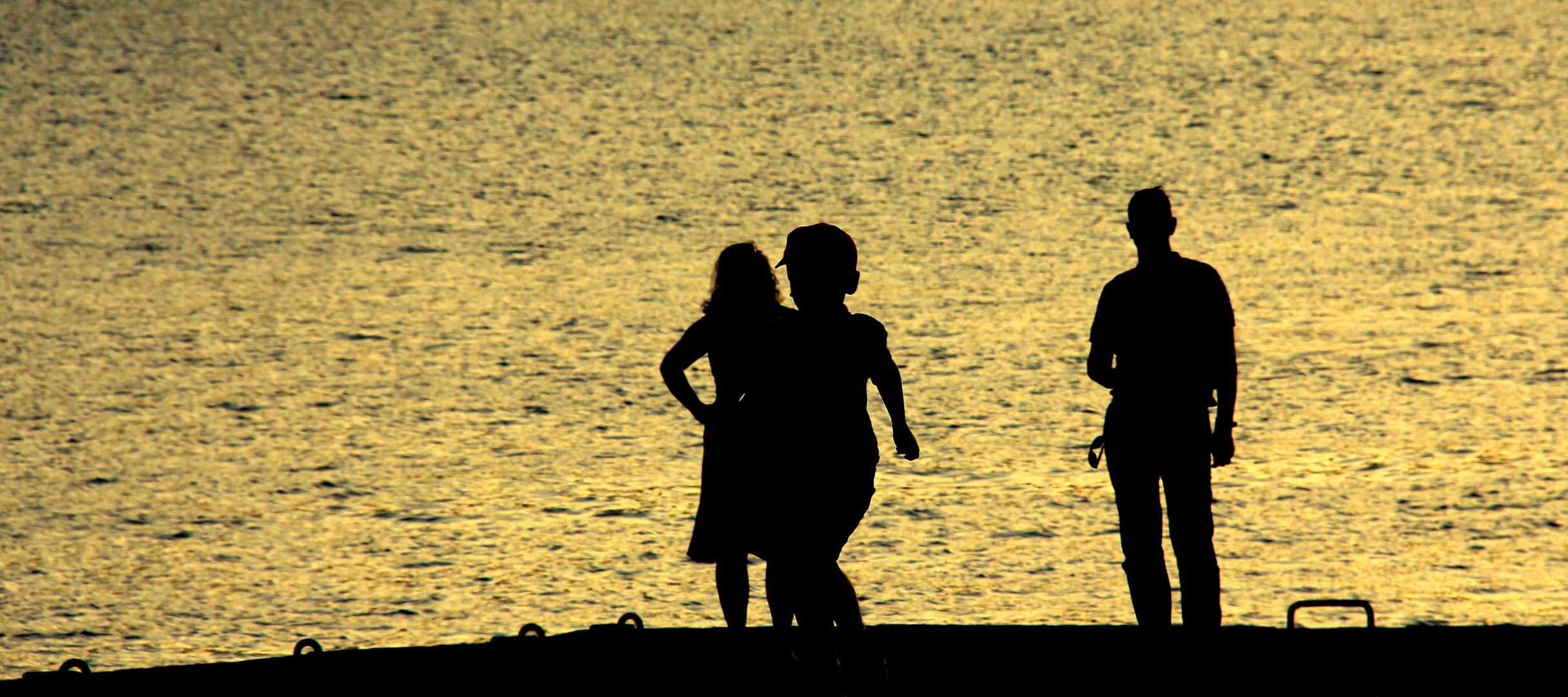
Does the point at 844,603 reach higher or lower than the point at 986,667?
higher

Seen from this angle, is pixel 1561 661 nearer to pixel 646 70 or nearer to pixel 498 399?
pixel 498 399

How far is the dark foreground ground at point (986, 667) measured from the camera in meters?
4.25

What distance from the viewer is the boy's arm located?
4047mm

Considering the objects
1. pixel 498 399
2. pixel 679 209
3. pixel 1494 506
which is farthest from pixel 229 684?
pixel 679 209

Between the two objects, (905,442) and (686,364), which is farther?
(686,364)

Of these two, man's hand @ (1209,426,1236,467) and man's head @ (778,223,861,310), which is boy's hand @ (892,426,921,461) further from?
man's hand @ (1209,426,1236,467)

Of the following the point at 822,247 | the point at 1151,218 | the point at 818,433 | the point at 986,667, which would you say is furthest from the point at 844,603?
the point at 1151,218

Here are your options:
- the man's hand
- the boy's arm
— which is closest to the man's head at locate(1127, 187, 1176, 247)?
the man's hand

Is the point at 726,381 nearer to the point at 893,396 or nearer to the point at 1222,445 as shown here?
the point at 893,396

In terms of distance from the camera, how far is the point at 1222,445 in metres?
4.53

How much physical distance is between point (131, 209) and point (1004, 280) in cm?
644

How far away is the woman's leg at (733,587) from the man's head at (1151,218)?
1457mm

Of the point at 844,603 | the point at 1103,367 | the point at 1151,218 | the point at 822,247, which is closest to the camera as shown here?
the point at 822,247

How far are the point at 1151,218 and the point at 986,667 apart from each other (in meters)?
1.35
